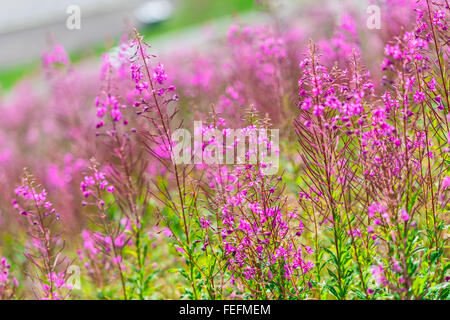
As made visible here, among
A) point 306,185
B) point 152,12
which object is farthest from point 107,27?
point 306,185

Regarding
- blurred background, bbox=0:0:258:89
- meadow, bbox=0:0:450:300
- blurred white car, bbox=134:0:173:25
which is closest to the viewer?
meadow, bbox=0:0:450:300

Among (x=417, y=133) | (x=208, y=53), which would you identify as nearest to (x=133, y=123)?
(x=417, y=133)

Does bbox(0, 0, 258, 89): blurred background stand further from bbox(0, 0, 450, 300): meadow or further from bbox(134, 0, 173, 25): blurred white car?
bbox(0, 0, 450, 300): meadow

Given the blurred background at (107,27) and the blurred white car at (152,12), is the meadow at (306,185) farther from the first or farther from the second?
the blurred white car at (152,12)

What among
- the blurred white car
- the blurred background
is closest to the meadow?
the blurred background

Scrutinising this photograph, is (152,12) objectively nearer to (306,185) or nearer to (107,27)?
(107,27)

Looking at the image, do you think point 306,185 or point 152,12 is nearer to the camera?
point 306,185

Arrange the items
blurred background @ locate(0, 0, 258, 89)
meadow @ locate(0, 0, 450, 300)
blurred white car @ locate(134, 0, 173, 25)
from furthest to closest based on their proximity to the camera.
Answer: blurred white car @ locate(134, 0, 173, 25) < blurred background @ locate(0, 0, 258, 89) < meadow @ locate(0, 0, 450, 300)

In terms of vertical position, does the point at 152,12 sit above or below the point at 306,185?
above

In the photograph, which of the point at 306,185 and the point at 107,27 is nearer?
the point at 306,185

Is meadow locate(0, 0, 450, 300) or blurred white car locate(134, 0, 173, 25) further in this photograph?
blurred white car locate(134, 0, 173, 25)

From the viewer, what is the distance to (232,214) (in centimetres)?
327

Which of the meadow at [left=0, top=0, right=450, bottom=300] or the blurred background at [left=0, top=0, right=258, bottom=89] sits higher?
the blurred background at [left=0, top=0, right=258, bottom=89]

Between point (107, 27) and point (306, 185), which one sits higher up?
point (107, 27)
